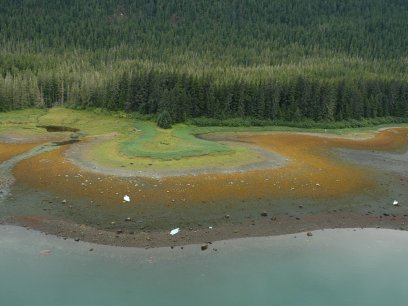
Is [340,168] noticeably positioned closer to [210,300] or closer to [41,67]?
[210,300]

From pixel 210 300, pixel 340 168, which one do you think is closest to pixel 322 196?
pixel 340 168

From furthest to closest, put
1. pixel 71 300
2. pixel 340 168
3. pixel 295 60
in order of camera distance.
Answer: pixel 295 60 < pixel 340 168 < pixel 71 300

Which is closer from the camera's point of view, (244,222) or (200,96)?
(244,222)

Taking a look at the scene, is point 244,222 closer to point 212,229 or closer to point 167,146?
point 212,229

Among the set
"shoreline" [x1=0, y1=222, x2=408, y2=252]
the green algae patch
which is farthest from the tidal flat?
"shoreline" [x1=0, y1=222, x2=408, y2=252]

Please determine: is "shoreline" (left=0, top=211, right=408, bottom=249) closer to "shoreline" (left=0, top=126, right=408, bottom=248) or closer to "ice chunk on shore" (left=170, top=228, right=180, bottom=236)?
"shoreline" (left=0, top=126, right=408, bottom=248)

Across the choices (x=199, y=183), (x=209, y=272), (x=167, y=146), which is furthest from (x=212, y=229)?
(x=167, y=146)

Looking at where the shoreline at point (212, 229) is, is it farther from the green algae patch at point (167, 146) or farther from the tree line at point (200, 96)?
the tree line at point (200, 96)
